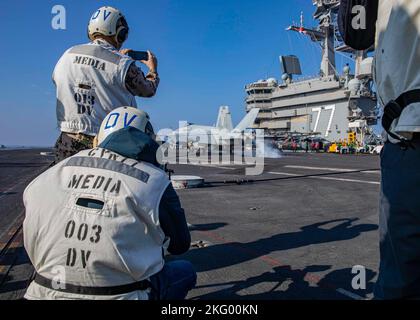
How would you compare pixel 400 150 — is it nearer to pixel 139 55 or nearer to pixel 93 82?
pixel 93 82

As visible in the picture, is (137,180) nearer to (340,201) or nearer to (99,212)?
(99,212)

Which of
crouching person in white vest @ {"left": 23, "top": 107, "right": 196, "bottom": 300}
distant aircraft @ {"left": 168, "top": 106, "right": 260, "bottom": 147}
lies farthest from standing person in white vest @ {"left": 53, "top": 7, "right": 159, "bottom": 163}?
distant aircraft @ {"left": 168, "top": 106, "right": 260, "bottom": 147}

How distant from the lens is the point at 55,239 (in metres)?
1.62

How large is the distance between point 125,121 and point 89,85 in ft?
3.68

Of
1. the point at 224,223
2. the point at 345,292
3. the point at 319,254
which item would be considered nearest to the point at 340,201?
the point at 224,223

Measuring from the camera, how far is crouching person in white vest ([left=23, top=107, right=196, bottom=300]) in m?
1.57

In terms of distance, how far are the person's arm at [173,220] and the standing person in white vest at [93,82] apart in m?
1.54

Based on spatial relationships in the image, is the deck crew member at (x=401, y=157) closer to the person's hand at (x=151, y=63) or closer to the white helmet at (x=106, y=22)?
the person's hand at (x=151, y=63)

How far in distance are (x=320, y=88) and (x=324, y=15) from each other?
15.9 meters

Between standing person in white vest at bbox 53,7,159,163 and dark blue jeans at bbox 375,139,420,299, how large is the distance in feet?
7.49

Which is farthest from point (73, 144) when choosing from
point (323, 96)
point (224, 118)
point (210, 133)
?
point (323, 96)

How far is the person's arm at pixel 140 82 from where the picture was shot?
9.60 ft

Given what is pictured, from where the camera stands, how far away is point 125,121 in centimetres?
202
